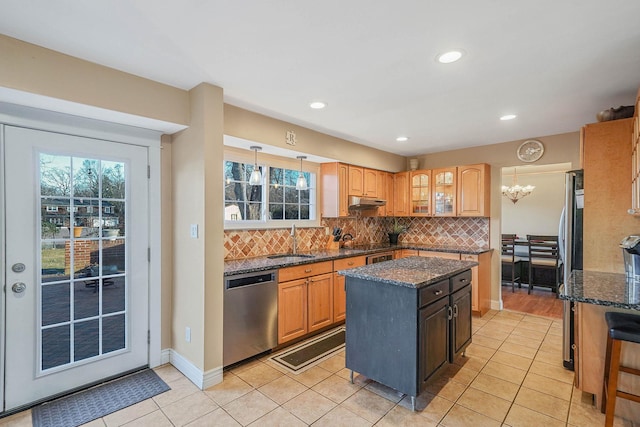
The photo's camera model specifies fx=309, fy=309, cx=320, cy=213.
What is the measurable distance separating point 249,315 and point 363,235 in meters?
2.70

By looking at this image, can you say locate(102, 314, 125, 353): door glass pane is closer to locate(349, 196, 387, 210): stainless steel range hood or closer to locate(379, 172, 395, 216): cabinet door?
locate(349, 196, 387, 210): stainless steel range hood

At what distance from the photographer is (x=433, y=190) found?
4.88m

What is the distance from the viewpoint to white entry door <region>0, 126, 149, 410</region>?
2166 millimetres

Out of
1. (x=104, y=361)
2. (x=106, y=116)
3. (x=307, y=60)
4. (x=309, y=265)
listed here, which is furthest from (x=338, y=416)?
(x=106, y=116)

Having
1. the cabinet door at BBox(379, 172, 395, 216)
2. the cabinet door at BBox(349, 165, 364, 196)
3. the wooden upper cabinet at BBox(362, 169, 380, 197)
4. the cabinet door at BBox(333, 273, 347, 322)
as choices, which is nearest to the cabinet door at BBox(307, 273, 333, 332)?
the cabinet door at BBox(333, 273, 347, 322)

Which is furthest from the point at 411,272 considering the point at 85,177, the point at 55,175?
the point at 55,175

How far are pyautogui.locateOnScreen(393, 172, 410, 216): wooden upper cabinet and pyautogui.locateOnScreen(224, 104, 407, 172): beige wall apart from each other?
0.55 ft

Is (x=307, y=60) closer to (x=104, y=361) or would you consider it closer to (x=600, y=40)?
(x=600, y=40)

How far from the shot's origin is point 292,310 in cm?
321

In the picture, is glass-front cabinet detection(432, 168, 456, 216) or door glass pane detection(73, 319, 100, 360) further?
glass-front cabinet detection(432, 168, 456, 216)

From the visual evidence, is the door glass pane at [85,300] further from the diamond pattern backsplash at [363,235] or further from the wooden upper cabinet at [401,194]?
the wooden upper cabinet at [401,194]

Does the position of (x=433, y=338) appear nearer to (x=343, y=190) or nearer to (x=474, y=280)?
(x=474, y=280)

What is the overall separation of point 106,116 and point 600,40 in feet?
11.0

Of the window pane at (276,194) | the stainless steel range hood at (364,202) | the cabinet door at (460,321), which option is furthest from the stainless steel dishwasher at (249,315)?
the stainless steel range hood at (364,202)
